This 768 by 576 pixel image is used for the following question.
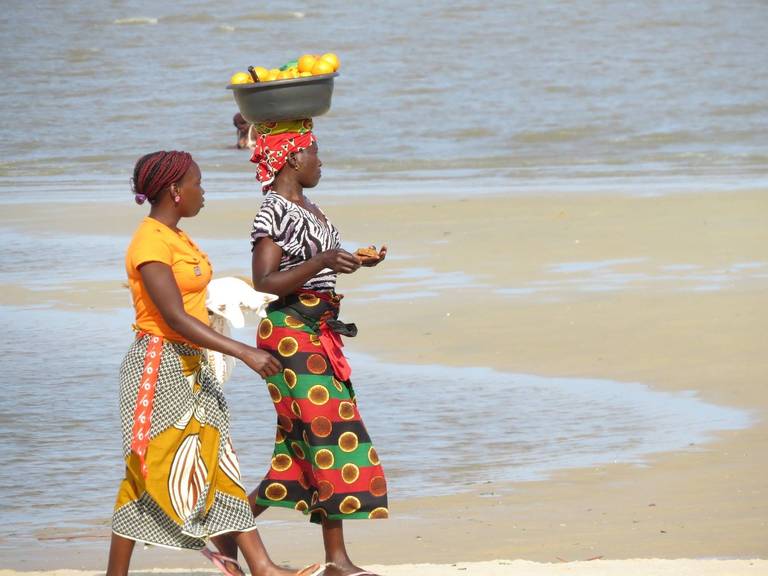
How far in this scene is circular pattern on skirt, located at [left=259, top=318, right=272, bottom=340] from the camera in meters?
4.72

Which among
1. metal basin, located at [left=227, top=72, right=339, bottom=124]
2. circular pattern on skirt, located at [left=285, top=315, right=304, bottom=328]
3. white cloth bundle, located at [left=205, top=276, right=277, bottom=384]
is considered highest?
metal basin, located at [left=227, top=72, right=339, bottom=124]

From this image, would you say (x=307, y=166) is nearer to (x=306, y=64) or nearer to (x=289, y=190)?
(x=289, y=190)

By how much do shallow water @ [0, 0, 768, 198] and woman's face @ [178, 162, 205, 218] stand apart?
42.6ft

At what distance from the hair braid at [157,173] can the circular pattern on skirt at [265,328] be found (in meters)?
0.53

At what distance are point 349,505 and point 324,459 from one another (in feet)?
0.53

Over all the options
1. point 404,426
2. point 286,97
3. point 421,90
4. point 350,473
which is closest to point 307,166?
point 286,97

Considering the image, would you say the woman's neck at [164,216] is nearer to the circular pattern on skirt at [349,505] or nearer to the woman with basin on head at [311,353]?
the woman with basin on head at [311,353]

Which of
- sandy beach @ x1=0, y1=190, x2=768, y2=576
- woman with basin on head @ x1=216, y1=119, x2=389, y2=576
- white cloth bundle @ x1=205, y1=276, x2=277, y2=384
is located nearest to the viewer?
white cloth bundle @ x1=205, y1=276, x2=277, y2=384

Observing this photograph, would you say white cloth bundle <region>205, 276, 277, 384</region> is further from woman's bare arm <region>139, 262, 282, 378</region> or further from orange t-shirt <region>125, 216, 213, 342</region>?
woman's bare arm <region>139, 262, 282, 378</region>

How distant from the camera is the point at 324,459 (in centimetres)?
469

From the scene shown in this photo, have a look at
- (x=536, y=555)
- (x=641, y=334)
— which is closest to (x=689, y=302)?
(x=641, y=334)

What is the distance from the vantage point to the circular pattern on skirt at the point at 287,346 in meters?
4.68

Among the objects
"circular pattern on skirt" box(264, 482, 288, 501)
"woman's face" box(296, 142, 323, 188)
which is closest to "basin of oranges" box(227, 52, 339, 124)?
"woman's face" box(296, 142, 323, 188)

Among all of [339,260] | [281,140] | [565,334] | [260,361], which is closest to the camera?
[260,361]
